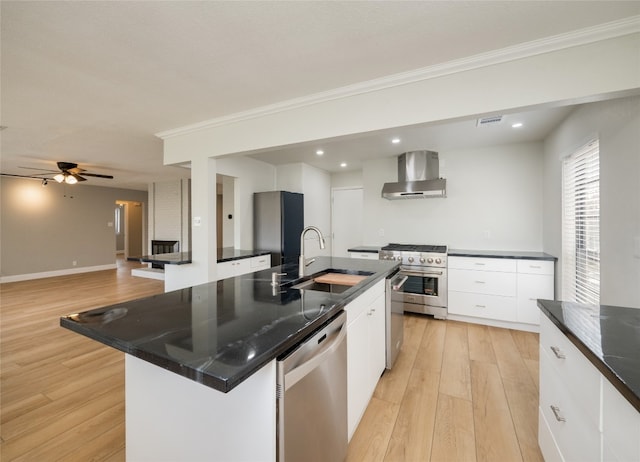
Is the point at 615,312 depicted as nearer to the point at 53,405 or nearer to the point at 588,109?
the point at 588,109

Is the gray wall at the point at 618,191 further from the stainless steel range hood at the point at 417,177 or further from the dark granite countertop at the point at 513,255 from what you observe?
the stainless steel range hood at the point at 417,177

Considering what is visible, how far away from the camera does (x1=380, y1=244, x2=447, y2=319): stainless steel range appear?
3678 mm

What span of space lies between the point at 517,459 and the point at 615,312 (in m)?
0.95

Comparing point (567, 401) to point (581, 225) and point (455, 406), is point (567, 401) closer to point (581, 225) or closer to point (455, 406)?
point (455, 406)

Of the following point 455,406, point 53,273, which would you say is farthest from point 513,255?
point 53,273

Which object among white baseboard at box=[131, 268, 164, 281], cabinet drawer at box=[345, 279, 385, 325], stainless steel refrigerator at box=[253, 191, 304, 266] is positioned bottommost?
white baseboard at box=[131, 268, 164, 281]

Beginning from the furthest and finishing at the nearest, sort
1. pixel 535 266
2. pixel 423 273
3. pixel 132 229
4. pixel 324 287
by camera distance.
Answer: pixel 132 229 → pixel 423 273 → pixel 535 266 → pixel 324 287

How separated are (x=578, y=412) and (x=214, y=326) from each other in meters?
1.44

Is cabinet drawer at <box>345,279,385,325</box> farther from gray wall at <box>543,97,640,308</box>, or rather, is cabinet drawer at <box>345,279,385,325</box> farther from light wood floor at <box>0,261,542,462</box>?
gray wall at <box>543,97,640,308</box>

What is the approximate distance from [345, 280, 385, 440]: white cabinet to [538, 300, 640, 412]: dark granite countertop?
0.95 m

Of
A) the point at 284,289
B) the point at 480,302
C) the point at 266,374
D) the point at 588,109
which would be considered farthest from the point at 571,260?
the point at 266,374

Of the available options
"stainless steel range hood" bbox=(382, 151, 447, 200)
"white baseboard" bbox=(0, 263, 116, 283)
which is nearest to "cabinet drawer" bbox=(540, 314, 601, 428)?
"stainless steel range hood" bbox=(382, 151, 447, 200)

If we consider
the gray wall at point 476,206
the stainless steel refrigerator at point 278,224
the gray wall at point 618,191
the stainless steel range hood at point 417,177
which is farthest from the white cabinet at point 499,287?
the stainless steel refrigerator at point 278,224

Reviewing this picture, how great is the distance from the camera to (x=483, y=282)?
138 inches
